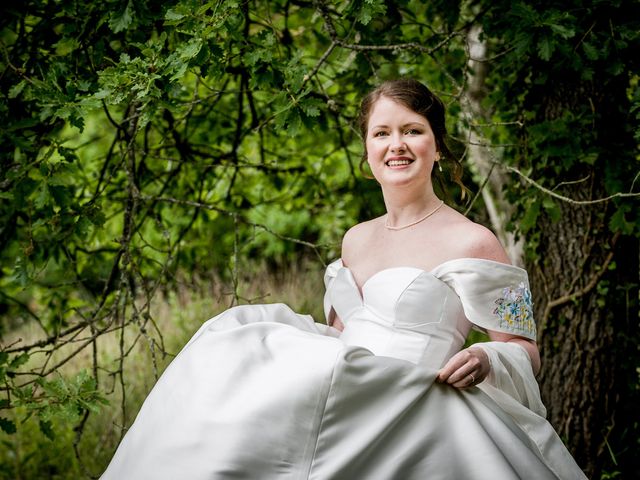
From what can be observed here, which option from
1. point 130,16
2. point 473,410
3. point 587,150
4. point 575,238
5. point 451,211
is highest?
point 130,16

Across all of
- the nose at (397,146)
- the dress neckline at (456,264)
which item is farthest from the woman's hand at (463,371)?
the nose at (397,146)

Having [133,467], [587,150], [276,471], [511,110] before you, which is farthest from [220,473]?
[511,110]

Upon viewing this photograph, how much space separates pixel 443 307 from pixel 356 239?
23.4 inches

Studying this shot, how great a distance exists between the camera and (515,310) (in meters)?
2.18

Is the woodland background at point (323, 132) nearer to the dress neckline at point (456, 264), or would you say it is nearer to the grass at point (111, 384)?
the grass at point (111, 384)

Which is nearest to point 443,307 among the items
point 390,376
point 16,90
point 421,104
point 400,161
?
point 390,376

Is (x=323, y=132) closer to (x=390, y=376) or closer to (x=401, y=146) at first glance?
(x=401, y=146)

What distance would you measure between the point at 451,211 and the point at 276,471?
1.11 meters

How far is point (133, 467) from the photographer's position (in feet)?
6.09

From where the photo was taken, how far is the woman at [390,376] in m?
1.77

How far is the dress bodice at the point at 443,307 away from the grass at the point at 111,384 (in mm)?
954

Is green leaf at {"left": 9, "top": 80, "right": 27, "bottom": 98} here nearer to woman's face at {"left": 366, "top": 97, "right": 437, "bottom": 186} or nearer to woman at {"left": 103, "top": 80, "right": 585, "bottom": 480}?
woman at {"left": 103, "top": 80, "right": 585, "bottom": 480}

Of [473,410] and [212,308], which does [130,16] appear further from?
[212,308]

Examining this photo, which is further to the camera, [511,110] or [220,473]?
[511,110]
